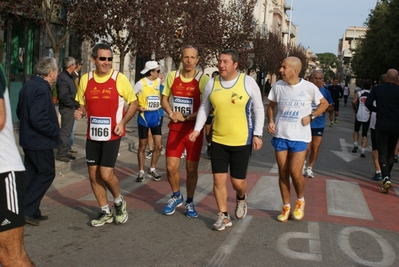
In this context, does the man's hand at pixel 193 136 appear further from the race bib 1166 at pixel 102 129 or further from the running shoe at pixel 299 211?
the running shoe at pixel 299 211

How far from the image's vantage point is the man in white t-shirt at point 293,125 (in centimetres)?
729

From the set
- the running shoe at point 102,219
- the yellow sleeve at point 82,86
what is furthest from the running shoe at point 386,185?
the yellow sleeve at point 82,86

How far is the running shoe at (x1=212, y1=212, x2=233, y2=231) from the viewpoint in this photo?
6699mm

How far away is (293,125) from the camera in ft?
24.1

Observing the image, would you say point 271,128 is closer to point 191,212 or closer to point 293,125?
point 293,125

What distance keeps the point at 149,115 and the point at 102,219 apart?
12.5ft

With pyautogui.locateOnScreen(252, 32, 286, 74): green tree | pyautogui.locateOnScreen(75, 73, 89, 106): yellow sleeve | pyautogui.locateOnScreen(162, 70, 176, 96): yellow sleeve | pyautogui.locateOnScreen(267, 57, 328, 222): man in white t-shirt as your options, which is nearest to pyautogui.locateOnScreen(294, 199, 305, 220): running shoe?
pyautogui.locateOnScreen(267, 57, 328, 222): man in white t-shirt

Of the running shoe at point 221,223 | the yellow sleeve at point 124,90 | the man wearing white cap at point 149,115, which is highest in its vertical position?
the yellow sleeve at point 124,90

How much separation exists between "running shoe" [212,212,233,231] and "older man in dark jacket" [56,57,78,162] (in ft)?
17.1

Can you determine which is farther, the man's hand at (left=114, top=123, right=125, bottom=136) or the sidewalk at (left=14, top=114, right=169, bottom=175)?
the sidewalk at (left=14, top=114, right=169, bottom=175)

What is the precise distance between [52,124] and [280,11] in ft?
276

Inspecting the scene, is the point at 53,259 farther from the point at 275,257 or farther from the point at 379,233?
the point at 379,233

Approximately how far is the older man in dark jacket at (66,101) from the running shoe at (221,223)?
5225mm

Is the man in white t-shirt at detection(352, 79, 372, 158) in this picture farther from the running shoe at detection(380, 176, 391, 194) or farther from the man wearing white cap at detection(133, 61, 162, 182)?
the man wearing white cap at detection(133, 61, 162, 182)
